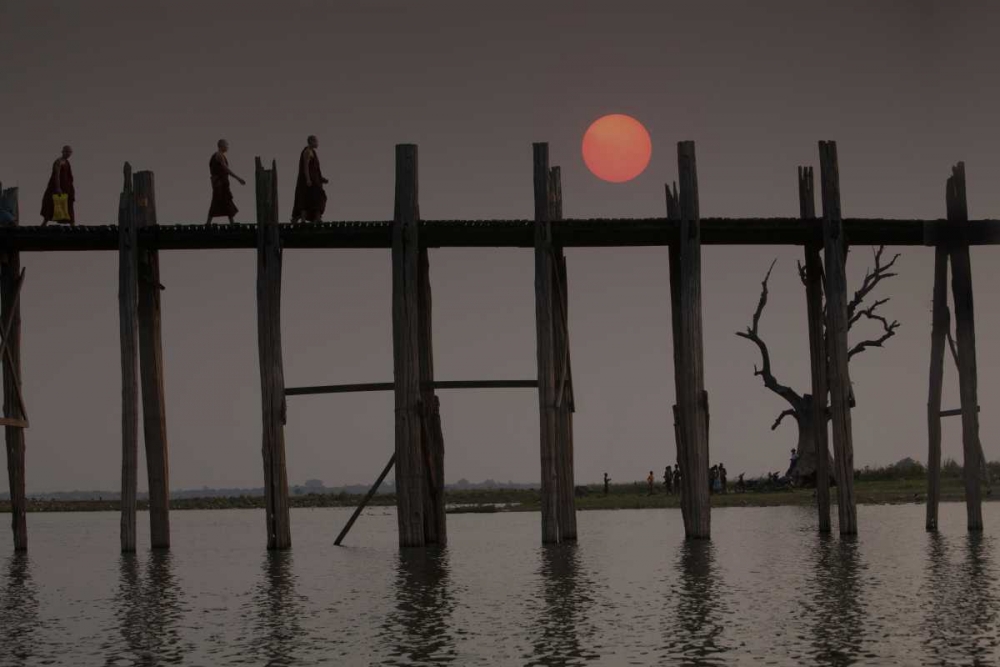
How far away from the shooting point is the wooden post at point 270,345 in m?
23.7

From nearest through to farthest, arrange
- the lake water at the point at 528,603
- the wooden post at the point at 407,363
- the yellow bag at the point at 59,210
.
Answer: the lake water at the point at 528,603
the wooden post at the point at 407,363
the yellow bag at the point at 59,210

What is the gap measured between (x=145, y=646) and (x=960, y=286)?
16204 millimetres

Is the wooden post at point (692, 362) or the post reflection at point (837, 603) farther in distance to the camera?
the wooden post at point (692, 362)

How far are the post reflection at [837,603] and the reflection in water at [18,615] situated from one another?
7.72 metres

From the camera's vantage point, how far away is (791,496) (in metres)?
45.8

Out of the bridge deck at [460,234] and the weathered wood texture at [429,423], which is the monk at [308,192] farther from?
the weathered wood texture at [429,423]

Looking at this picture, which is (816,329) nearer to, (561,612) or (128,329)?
(561,612)

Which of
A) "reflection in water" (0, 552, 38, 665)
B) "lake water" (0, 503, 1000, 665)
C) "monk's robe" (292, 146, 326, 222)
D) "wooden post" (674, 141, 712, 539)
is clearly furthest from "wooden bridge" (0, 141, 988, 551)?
"reflection in water" (0, 552, 38, 665)

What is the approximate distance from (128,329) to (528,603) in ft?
31.1

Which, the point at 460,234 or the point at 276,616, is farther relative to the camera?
the point at 460,234

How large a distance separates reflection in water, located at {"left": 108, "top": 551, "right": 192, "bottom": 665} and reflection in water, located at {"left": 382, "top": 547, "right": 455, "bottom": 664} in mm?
2180

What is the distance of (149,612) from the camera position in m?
17.8

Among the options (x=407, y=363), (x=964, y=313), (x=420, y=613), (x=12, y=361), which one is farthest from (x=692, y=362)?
(x=12, y=361)

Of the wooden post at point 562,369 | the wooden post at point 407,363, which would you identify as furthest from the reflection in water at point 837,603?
the wooden post at point 407,363
